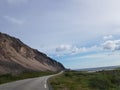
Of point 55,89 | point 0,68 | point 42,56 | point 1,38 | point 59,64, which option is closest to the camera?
point 55,89

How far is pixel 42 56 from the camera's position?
14475 cm

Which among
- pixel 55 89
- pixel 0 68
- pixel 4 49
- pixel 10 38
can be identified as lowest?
pixel 55 89

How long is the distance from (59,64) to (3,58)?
229ft

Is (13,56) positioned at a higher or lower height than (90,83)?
higher

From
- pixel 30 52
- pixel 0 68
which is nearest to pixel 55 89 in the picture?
pixel 0 68

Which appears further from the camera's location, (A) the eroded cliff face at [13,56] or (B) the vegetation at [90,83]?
(A) the eroded cliff face at [13,56]

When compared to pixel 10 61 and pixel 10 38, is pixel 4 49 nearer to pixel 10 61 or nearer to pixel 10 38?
pixel 10 61

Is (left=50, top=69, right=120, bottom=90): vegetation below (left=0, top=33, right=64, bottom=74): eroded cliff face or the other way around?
below

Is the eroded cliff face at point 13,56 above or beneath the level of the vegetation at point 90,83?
above

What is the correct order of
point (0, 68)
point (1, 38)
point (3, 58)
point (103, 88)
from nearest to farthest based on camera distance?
point (103, 88) < point (0, 68) < point (3, 58) < point (1, 38)

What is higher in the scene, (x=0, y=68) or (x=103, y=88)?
(x=0, y=68)

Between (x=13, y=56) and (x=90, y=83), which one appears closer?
(x=90, y=83)

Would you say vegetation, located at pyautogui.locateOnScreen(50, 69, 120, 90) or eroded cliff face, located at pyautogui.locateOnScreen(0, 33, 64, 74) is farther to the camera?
eroded cliff face, located at pyautogui.locateOnScreen(0, 33, 64, 74)

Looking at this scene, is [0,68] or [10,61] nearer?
[0,68]
